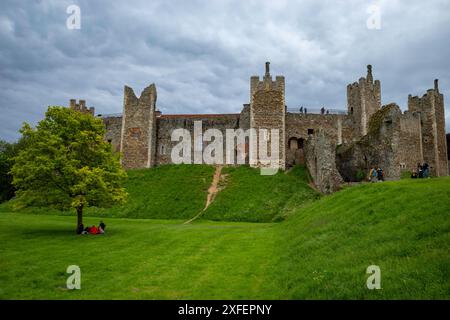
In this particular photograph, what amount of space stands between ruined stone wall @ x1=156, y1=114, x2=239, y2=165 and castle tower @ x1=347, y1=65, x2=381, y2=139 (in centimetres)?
1456

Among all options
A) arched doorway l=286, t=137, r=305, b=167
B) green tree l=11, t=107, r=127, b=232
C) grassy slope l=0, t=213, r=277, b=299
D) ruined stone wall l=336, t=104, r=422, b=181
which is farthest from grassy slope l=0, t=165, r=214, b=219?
ruined stone wall l=336, t=104, r=422, b=181

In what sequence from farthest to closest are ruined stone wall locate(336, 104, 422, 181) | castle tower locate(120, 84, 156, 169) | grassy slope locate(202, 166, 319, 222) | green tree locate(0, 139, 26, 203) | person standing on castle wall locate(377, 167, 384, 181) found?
green tree locate(0, 139, 26, 203), castle tower locate(120, 84, 156, 169), grassy slope locate(202, 166, 319, 222), ruined stone wall locate(336, 104, 422, 181), person standing on castle wall locate(377, 167, 384, 181)

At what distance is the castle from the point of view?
149ft

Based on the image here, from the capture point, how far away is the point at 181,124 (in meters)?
50.7

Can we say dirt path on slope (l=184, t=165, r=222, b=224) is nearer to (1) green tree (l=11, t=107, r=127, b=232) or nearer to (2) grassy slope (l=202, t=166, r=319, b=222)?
(2) grassy slope (l=202, t=166, r=319, b=222)

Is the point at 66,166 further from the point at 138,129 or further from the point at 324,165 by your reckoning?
the point at 138,129

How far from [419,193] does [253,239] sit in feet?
25.5

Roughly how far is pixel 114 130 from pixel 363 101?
30.9 metres

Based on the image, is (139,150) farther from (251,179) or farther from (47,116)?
(47,116)

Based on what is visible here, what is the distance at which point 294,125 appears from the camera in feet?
161

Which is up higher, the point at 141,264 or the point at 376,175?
the point at 376,175

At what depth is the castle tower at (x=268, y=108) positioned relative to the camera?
4497 centimetres

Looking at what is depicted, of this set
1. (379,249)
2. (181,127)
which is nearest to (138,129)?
(181,127)
